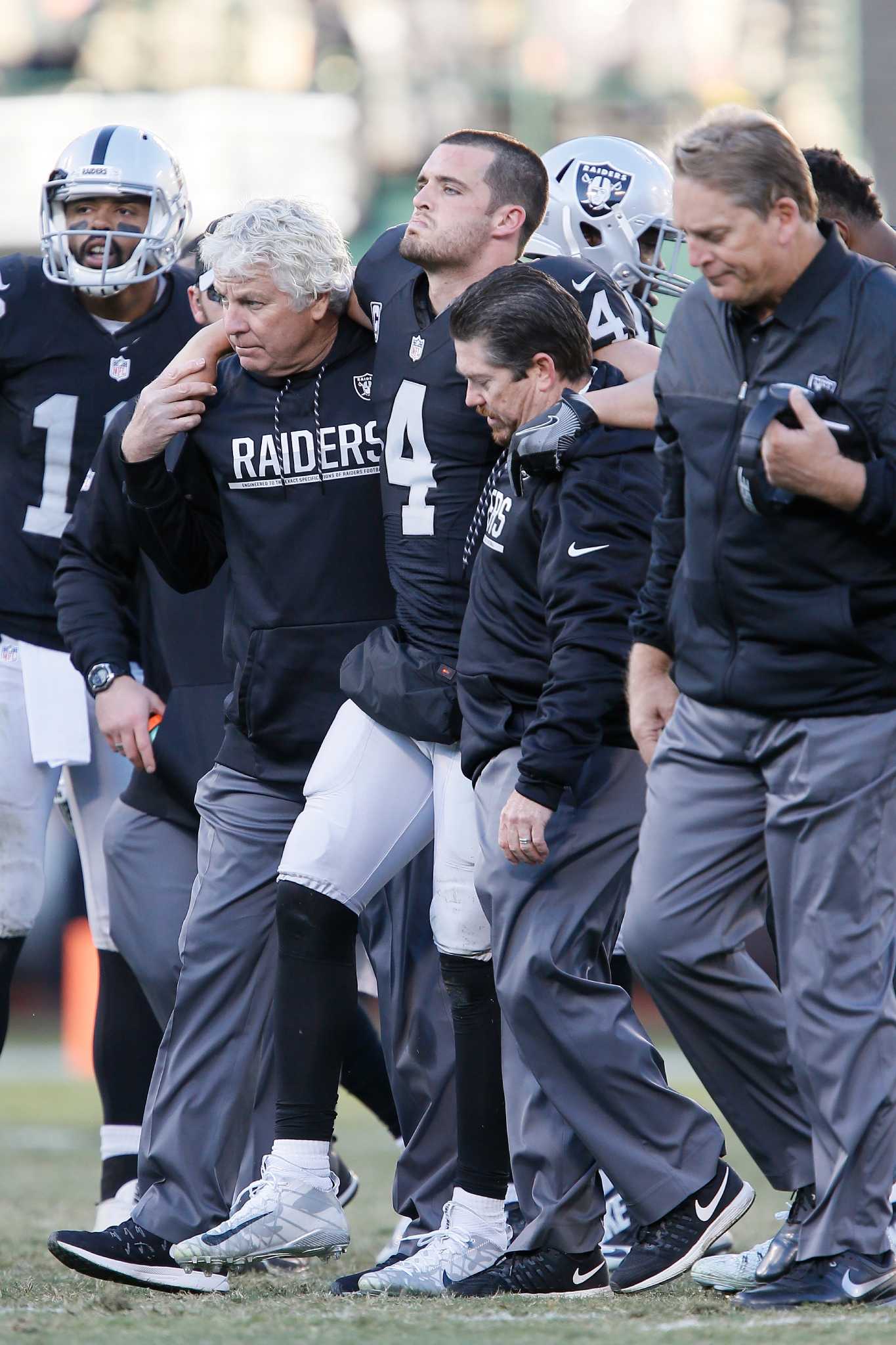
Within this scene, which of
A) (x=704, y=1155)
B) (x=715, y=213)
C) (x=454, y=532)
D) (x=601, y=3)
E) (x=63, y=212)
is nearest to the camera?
(x=715, y=213)

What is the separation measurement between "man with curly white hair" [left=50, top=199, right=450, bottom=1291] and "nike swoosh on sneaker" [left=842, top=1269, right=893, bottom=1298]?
129cm

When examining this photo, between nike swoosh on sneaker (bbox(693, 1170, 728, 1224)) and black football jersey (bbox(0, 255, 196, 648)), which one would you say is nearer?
nike swoosh on sneaker (bbox(693, 1170, 728, 1224))

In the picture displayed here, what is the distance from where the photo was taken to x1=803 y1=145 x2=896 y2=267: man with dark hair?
3.93 meters

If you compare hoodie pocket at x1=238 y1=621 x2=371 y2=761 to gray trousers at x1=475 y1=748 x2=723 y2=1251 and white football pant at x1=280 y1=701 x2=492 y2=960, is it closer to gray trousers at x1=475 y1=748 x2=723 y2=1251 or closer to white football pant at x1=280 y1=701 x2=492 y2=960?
white football pant at x1=280 y1=701 x2=492 y2=960

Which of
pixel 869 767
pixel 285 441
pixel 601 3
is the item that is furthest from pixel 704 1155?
pixel 601 3

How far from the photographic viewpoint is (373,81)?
13.0 m

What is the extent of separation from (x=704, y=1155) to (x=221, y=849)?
110cm

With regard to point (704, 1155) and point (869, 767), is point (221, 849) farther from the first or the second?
point (869, 767)

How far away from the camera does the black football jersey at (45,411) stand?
468 cm

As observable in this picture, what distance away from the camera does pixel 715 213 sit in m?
3.07

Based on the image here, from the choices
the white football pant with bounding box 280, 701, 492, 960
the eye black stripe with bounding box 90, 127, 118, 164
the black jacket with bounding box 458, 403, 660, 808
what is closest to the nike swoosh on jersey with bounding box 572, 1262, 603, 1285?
the white football pant with bounding box 280, 701, 492, 960

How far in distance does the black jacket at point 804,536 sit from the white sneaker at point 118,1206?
1.94 metres

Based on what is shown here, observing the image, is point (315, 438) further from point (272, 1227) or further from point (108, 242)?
point (272, 1227)

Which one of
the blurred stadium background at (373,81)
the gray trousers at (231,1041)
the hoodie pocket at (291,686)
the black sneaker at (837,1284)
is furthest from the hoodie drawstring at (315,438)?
the blurred stadium background at (373,81)
